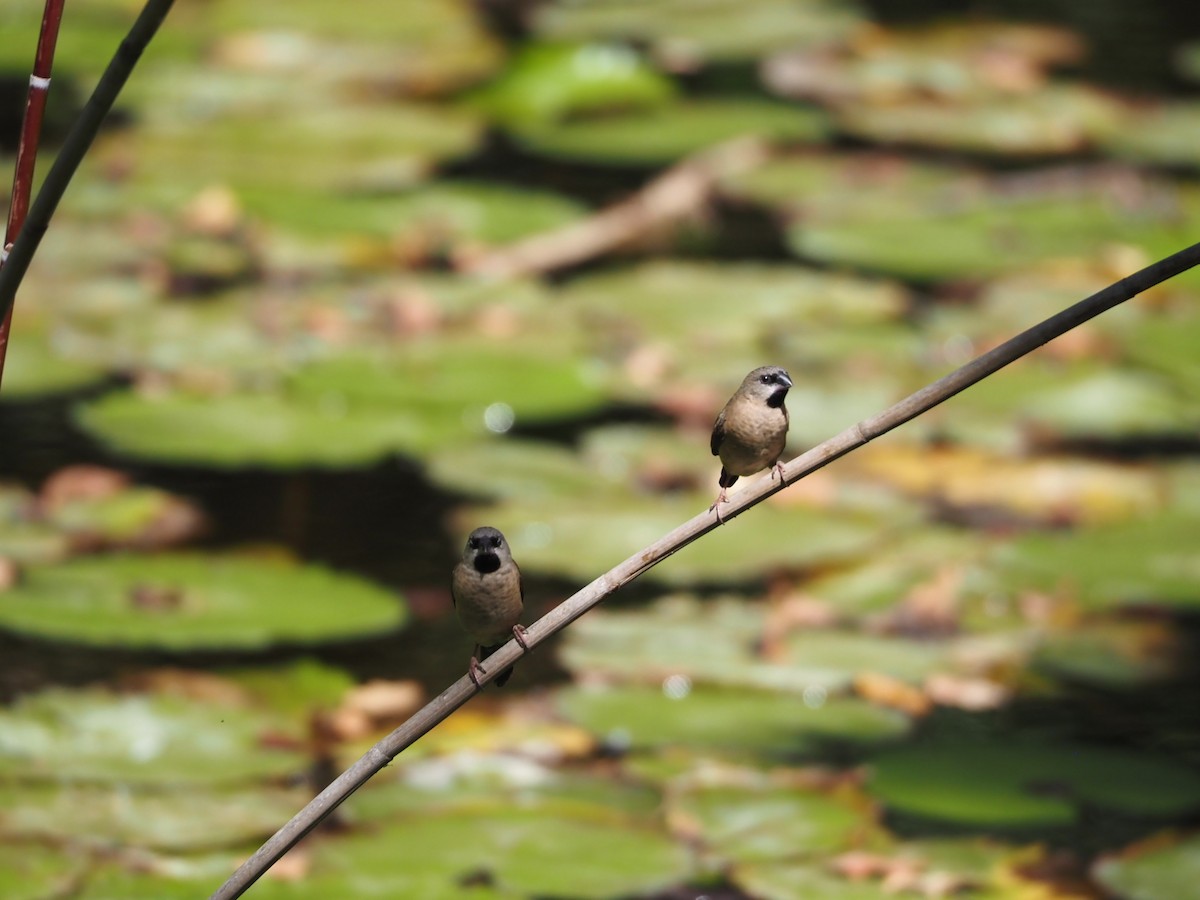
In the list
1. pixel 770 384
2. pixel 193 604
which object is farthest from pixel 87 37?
pixel 770 384

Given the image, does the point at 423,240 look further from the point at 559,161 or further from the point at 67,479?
the point at 67,479

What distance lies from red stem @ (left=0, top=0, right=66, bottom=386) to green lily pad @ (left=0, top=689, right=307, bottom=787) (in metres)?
1.78

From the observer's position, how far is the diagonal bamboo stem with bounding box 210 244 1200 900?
164cm

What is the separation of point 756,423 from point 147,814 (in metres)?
1.55

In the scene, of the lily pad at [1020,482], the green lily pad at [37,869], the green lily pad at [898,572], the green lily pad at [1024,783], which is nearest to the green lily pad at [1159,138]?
the lily pad at [1020,482]

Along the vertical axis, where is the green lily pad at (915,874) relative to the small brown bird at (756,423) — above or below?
below

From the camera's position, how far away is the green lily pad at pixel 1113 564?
4199mm

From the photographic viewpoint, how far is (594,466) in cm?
479

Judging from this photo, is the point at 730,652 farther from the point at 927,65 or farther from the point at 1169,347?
the point at 927,65

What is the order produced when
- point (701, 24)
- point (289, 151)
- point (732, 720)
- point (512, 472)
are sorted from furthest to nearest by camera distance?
point (701, 24), point (289, 151), point (512, 472), point (732, 720)

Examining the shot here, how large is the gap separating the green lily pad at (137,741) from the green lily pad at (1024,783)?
1.26 meters

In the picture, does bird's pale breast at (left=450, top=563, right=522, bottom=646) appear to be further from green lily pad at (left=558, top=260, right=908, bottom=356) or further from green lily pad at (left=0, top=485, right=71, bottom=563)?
green lily pad at (left=558, top=260, right=908, bottom=356)

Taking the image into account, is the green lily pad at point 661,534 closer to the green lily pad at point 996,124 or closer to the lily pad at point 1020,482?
the lily pad at point 1020,482

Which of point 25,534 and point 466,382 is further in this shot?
point 466,382
